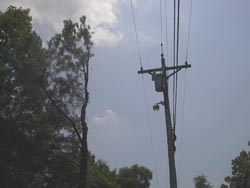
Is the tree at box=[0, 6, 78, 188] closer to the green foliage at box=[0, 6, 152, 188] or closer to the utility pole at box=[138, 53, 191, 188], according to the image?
the green foliage at box=[0, 6, 152, 188]

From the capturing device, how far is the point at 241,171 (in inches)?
1912

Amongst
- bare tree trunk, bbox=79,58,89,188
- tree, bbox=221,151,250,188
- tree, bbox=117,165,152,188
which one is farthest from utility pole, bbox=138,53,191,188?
tree, bbox=117,165,152,188

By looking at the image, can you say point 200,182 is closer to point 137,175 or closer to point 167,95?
point 137,175

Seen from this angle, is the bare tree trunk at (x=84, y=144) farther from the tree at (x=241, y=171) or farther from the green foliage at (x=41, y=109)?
the tree at (x=241, y=171)

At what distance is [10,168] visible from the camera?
80.8 ft

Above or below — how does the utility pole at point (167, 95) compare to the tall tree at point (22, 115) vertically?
below

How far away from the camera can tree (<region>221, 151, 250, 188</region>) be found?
1844 inches

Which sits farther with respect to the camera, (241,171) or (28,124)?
(241,171)

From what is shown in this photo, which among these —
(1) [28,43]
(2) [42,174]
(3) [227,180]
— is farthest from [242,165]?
(1) [28,43]

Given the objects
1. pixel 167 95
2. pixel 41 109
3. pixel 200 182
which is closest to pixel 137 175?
pixel 200 182

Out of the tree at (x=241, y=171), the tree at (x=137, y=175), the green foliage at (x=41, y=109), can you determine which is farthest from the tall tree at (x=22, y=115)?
the tree at (x=137, y=175)

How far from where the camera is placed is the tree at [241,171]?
4684cm

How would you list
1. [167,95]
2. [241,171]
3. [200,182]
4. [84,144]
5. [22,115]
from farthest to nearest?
1. [200,182]
2. [241,171]
3. [22,115]
4. [84,144]
5. [167,95]

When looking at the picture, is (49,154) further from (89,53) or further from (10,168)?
(89,53)
